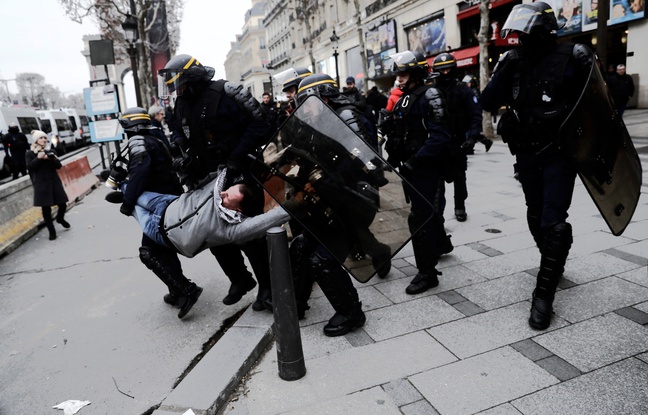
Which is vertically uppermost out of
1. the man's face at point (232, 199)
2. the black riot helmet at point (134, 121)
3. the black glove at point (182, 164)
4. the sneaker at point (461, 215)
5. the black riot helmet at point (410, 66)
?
the black riot helmet at point (410, 66)

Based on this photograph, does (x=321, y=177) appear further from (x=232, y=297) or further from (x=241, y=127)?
(x=232, y=297)

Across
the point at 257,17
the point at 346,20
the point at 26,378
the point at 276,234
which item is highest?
the point at 257,17

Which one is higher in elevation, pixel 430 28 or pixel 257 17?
pixel 257 17

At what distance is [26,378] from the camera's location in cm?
316

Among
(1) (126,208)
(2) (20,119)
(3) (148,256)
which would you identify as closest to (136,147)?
(1) (126,208)

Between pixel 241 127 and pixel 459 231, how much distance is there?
9.39 feet

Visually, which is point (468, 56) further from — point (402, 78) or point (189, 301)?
point (189, 301)

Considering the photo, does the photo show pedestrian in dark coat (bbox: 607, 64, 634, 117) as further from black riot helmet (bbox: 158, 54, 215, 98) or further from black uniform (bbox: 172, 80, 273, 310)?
black riot helmet (bbox: 158, 54, 215, 98)

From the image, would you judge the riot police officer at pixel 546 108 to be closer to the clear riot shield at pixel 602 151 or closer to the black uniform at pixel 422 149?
the clear riot shield at pixel 602 151

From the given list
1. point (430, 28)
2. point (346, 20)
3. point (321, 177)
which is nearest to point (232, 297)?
point (321, 177)

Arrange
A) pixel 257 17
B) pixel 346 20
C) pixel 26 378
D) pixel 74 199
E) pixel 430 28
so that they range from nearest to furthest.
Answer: pixel 26 378
pixel 74 199
pixel 430 28
pixel 346 20
pixel 257 17

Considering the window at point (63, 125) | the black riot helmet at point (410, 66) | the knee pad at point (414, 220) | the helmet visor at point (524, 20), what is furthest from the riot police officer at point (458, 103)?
the window at point (63, 125)

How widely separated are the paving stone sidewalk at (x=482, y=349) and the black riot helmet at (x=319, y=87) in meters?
1.59

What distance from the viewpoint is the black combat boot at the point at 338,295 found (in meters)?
3.09
